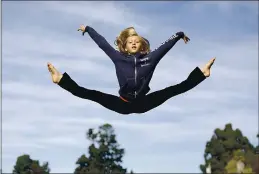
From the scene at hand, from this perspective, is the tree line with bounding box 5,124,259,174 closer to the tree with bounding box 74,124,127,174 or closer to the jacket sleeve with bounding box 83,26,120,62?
the tree with bounding box 74,124,127,174

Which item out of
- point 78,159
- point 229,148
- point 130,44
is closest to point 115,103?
point 130,44

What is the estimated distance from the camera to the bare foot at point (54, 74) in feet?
35.2

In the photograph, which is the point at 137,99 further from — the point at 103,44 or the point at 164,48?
the point at 103,44

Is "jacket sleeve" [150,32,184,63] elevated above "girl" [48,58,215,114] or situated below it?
above

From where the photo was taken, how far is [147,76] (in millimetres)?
10898

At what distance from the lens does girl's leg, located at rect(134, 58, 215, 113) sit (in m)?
11.0

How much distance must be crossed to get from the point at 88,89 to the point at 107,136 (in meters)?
78.7

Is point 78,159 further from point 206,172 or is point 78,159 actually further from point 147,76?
point 147,76

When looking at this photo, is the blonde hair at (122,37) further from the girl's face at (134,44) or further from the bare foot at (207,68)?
the bare foot at (207,68)

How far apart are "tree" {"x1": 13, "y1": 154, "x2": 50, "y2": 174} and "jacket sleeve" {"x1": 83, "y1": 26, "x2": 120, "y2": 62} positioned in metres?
74.7

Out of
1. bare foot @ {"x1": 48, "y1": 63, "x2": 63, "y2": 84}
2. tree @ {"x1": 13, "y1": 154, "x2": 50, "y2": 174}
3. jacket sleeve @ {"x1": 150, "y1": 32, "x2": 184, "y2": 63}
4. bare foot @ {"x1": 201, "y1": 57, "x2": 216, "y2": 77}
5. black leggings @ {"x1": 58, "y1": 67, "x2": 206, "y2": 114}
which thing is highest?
tree @ {"x1": 13, "y1": 154, "x2": 50, "y2": 174}

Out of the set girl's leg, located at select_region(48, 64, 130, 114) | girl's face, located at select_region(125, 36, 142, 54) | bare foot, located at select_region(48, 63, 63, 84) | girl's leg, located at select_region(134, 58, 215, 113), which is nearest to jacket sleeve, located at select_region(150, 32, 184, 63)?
girl's face, located at select_region(125, 36, 142, 54)

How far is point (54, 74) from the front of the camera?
1078cm

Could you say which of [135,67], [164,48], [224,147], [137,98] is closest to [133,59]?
[135,67]
